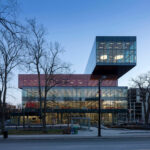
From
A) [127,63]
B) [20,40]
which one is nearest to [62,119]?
[127,63]

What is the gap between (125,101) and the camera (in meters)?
57.8

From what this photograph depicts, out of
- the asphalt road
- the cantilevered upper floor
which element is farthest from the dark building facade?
the asphalt road

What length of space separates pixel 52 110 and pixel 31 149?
3860 centimetres

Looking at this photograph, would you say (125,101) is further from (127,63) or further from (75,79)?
(75,79)

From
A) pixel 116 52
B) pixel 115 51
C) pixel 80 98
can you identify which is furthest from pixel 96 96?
pixel 115 51

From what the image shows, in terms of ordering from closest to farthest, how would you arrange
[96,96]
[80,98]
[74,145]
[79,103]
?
1. [74,145]
2. [79,103]
3. [96,96]
4. [80,98]

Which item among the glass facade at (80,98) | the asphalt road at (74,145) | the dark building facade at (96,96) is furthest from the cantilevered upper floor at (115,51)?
the asphalt road at (74,145)

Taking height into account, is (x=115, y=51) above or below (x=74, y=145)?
above

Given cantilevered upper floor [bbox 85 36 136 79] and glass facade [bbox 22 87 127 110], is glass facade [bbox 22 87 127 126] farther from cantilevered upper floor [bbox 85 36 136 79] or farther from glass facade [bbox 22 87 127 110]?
cantilevered upper floor [bbox 85 36 136 79]

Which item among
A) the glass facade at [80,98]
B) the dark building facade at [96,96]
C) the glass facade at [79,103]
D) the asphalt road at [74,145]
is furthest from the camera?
the glass facade at [80,98]

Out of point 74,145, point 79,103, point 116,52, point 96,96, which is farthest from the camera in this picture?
point 116,52

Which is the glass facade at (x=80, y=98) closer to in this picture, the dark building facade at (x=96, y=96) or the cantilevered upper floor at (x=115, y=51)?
the dark building facade at (x=96, y=96)

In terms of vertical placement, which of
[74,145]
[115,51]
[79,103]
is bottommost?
[74,145]

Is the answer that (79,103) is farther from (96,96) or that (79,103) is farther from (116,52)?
(116,52)
